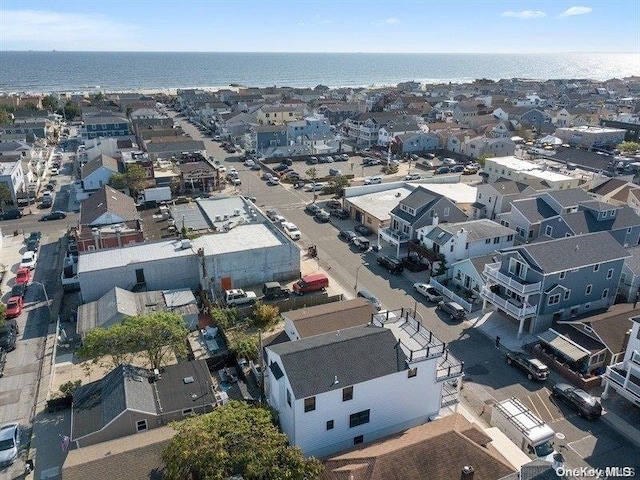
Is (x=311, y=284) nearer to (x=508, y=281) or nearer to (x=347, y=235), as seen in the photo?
(x=347, y=235)

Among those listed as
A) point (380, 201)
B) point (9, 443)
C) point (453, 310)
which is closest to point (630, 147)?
point (380, 201)

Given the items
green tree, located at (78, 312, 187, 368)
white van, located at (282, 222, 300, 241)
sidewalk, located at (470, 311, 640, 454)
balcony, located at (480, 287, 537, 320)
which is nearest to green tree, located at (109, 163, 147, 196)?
white van, located at (282, 222, 300, 241)

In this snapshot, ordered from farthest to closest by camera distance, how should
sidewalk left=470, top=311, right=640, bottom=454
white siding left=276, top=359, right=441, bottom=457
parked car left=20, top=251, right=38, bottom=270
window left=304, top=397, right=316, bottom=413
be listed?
1. parked car left=20, top=251, right=38, bottom=270
2. sidewalk left=470, top=311, right=640, bottom=454
3. white siding left=276, top=359, right=441, bottom=457
4. window left=304, top=397, right=316, bottom=413

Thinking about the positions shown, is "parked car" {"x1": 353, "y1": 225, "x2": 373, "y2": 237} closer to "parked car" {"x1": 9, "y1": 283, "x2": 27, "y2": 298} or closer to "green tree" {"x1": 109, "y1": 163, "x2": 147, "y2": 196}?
"green tree" {"x1": 109, "y1": 163, "x2": 147, "y2": 196}

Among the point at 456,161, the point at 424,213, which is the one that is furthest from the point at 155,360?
the point at 456,161

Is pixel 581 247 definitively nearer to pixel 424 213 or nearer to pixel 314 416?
pixel 424 213
